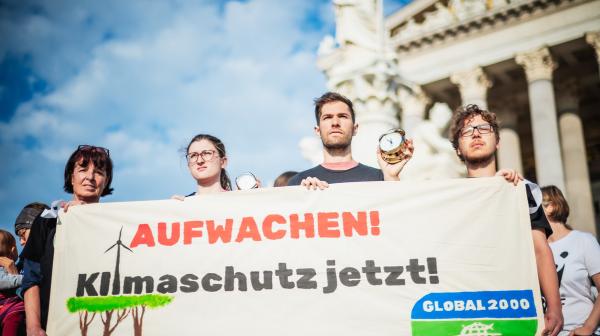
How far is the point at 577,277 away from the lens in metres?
3.61

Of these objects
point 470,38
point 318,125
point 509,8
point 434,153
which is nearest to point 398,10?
point 470,38

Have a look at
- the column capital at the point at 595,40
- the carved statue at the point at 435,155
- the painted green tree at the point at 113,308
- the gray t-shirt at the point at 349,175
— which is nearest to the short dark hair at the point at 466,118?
the gray t-shirt at the point at 349,175

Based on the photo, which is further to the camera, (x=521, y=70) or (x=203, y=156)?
(x=521, y=70)

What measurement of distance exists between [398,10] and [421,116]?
24.5 feet

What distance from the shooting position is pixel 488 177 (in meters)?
3.27

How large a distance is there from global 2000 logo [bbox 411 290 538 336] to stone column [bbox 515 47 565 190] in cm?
2236

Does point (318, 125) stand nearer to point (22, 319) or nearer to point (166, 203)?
point (166, 203)

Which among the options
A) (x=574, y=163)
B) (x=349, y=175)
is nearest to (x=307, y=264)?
(x=349, y=175)

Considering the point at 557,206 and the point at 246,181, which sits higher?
the point at 246,181

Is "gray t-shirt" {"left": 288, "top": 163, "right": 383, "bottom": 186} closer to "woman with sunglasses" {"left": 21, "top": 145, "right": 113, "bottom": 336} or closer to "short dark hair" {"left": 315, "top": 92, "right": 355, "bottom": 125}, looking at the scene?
"short dark hair" {"left": 315, "top": 92, "right": 355, "bottom": 125}

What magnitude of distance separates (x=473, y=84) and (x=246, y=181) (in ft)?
84.8

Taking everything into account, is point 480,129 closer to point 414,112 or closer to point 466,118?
point 466,118

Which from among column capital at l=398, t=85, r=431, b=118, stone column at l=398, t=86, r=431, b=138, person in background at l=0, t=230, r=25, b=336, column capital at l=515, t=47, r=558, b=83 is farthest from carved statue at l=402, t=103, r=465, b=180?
column capital at l=515, t=47, r=558, b=83

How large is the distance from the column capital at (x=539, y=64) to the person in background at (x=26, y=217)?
25.7m
